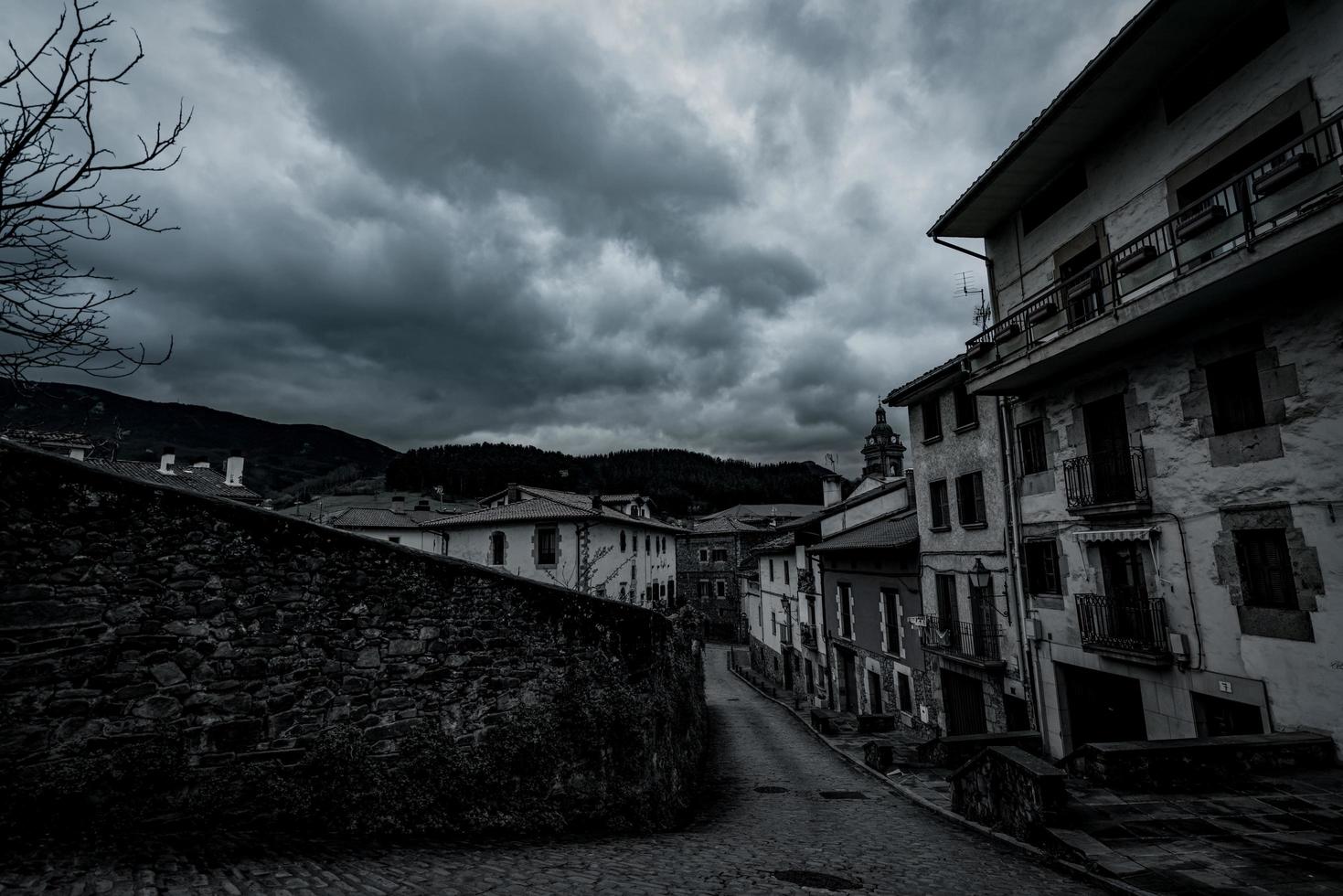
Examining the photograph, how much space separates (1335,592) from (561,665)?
1055 centimetres

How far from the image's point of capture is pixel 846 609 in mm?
24828

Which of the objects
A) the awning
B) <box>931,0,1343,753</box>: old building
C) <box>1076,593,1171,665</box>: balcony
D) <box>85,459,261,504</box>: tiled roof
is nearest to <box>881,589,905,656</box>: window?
<box>931,0,1343,753</box>: old building

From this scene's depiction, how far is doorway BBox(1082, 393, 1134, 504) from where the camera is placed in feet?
39.1

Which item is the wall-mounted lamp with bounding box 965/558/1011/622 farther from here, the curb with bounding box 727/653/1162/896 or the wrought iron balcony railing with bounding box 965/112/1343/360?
the wrought iron balcony railing with bounding box 965/112/1343/360

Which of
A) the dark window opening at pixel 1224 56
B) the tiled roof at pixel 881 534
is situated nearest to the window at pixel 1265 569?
the dark window opening at pixel 1224 56

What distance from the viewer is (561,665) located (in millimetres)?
8133

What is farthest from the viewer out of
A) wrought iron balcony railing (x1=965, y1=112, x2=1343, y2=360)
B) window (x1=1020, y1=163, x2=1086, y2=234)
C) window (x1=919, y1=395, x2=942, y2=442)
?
window (x1=919, y1=395, x2=942, y2=442)

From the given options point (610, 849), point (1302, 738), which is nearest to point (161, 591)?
point (610, 849)

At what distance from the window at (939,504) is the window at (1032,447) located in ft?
11.4

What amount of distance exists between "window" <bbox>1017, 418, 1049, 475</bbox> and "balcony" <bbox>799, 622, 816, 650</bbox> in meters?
16.3

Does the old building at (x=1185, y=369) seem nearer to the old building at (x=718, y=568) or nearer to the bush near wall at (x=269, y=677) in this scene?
the bush near wall at (x=269, y=677)

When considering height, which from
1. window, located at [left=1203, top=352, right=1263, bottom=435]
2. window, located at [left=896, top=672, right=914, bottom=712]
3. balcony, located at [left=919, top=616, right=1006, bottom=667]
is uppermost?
window, located at [left=1203, top=352, right=1263, bottom=435]

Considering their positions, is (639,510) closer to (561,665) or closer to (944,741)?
(944,741)

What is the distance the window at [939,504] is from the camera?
18125 millimetres
